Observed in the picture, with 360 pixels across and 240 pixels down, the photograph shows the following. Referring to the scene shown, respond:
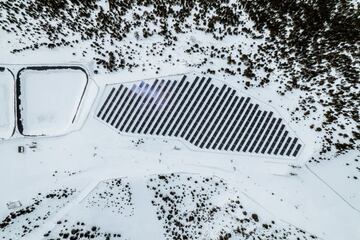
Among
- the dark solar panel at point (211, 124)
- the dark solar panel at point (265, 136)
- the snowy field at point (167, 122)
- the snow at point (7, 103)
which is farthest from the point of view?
the dark solar panel at point (211, 124)

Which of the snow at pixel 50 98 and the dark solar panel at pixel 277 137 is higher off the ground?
the dark solar panel at pixel 277 137

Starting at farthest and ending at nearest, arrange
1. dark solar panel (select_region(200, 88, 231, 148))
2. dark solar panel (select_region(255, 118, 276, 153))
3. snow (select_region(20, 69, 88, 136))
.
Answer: dark solar panel (select_region(200, 88, 231, 148)) < dark solar panel (select_region(255, 118, 276, 153)) < snow (select_region(20, 69, 88, 136))

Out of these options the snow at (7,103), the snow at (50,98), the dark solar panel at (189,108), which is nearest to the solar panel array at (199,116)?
the dark solar panel at (189,108)

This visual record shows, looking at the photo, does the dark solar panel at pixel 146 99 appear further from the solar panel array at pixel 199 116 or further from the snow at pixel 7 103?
the snow at pixel 7 103

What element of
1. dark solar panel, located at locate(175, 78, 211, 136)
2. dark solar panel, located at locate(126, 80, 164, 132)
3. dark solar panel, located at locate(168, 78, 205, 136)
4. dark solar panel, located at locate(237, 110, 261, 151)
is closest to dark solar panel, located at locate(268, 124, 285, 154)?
dark solar panel, located at locate(237, 110, 261, 151)

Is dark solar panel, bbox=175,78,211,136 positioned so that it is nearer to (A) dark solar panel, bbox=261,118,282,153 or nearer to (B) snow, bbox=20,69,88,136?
(A) dark solar panel, bbox=261,118,282,153

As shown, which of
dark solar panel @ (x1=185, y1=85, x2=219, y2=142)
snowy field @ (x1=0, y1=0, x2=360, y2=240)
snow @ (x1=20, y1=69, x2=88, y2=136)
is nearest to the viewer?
snowy field @ (x1=0, y1=0, x2=360, y2=240)

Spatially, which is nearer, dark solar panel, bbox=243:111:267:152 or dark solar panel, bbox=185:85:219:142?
dark solar panel, bbox=243:111:267:152
